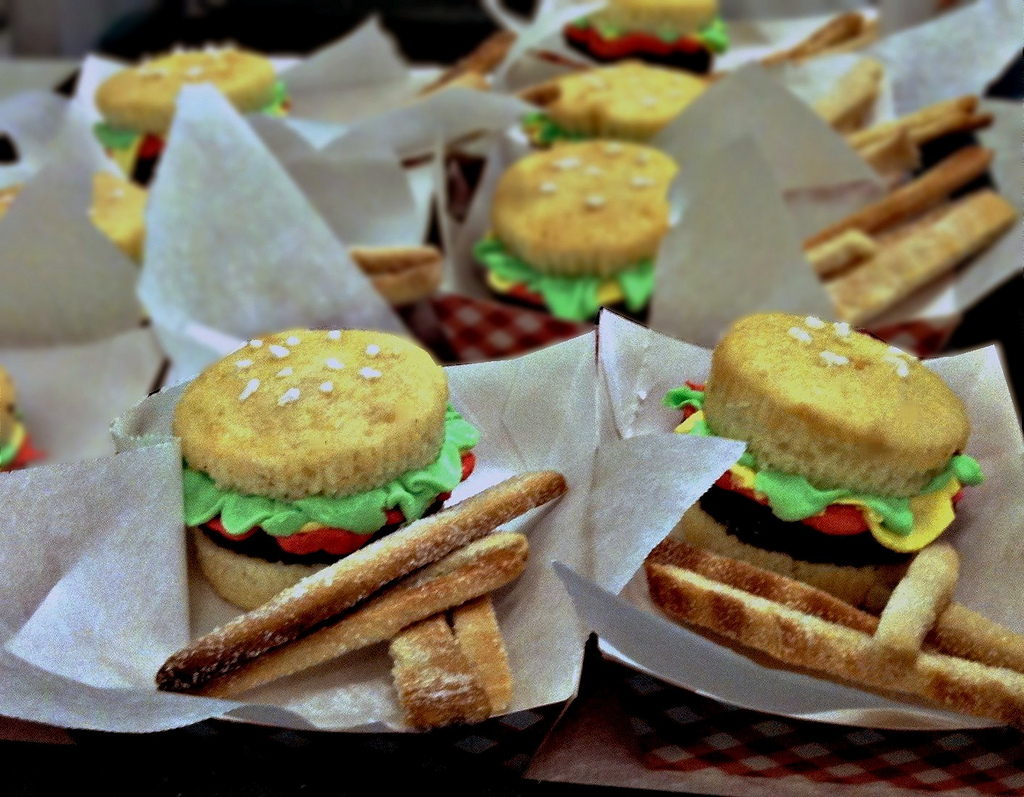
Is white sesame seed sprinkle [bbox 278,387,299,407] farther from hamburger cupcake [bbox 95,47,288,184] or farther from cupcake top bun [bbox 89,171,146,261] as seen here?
hamburger cupcake [bbox 95,47,288,184]

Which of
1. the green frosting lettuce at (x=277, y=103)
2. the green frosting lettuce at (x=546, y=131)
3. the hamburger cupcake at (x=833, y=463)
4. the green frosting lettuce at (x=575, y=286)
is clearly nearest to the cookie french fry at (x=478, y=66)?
the green frosting lettuce at (x=546, y=131)

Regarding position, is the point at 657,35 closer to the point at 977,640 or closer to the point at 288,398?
the point at 288,398

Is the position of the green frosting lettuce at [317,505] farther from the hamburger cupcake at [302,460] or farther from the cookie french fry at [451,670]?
the cookie french fry at [451,670]

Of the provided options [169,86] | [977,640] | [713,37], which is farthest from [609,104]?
[977,640]

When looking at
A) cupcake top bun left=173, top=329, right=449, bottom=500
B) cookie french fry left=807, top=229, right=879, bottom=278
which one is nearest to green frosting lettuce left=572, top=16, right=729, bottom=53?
cookie french fry left=807, top=229, right=879, bottom=278

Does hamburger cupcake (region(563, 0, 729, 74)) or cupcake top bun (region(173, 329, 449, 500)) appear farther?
hamburger cupcake (region(563, 0, 729, 74))

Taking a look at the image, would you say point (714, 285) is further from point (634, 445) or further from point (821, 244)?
point (634, 445)
